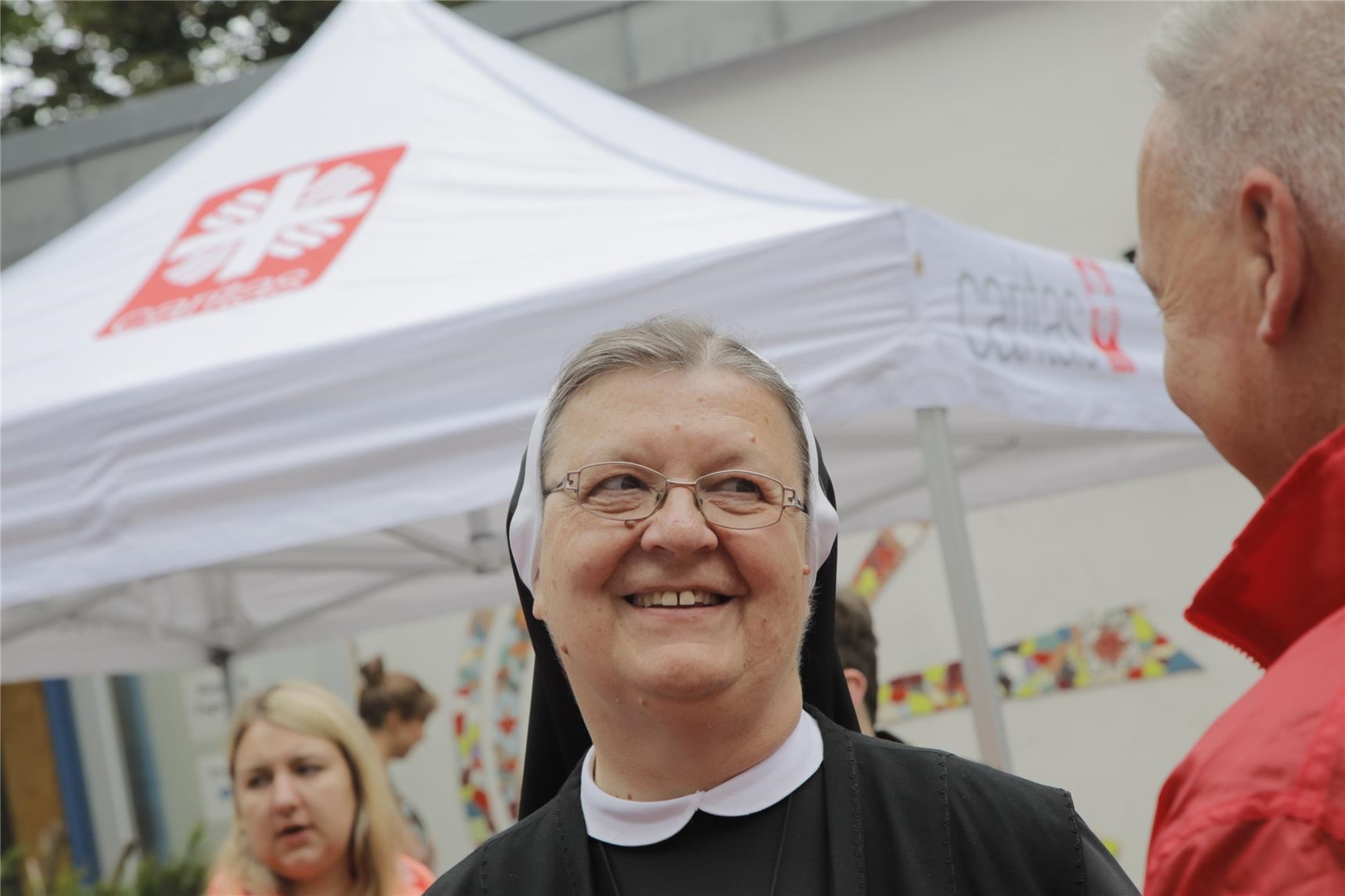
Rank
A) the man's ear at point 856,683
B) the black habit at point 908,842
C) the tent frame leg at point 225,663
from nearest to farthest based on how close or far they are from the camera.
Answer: the black habit at point 908,842, the man's ear at point 856,683, the tent frame leg at point 225,663

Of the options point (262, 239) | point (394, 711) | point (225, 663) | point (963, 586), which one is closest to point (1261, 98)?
point (963, 586)

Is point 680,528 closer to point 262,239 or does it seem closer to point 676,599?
point 676,599

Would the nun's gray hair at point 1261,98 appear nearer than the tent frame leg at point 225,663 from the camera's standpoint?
Yes

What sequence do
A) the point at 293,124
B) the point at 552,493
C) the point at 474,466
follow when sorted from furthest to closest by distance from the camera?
1. the point at 293,124
2. the point at 474,466
3. the point at 552,493

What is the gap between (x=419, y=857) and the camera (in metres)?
5.77

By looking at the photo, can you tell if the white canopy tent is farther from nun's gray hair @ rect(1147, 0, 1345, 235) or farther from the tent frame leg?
nun's gray hair @ rect(1147, 0, 1345, 235)

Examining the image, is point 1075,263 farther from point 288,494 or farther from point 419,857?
point 419,857

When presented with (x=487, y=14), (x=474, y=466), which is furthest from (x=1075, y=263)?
(x=487, y=14)

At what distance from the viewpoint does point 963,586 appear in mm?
3537

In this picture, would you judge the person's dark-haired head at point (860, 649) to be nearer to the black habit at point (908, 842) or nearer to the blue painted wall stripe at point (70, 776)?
the black habit at point (908, 842)

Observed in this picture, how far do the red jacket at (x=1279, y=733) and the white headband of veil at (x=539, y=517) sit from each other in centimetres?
96

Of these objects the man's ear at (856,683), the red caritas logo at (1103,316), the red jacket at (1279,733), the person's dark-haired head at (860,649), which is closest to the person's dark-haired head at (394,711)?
the person's dark-haired head at (860,649)

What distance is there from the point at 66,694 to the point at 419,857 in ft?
13.9

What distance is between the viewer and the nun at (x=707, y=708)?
1.79m
